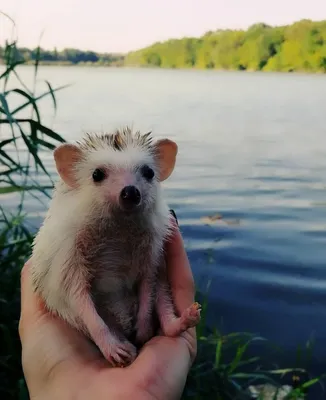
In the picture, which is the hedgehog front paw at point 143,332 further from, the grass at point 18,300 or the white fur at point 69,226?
the grass at point 18,300

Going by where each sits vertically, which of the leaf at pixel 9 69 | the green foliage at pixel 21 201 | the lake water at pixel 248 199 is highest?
the leaf at pixel 9 69

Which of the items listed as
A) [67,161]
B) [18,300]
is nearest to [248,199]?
[18,300]

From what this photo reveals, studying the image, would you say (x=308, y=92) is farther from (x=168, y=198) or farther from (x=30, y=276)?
(x=30, y=276)

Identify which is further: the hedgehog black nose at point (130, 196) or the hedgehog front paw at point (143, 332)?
the hedgehog front paw at point (143, 332)

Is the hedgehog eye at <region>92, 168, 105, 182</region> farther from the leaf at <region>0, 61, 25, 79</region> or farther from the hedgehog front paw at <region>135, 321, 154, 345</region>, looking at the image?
the leaf at <region>0, 61, 25, 79</region>

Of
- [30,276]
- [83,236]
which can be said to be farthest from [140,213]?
[30,276]

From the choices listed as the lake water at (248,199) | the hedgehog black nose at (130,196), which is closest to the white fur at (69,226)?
the hedgehog black nose at (130,196)

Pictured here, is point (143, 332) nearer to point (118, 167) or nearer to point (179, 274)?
point (179, 274)
